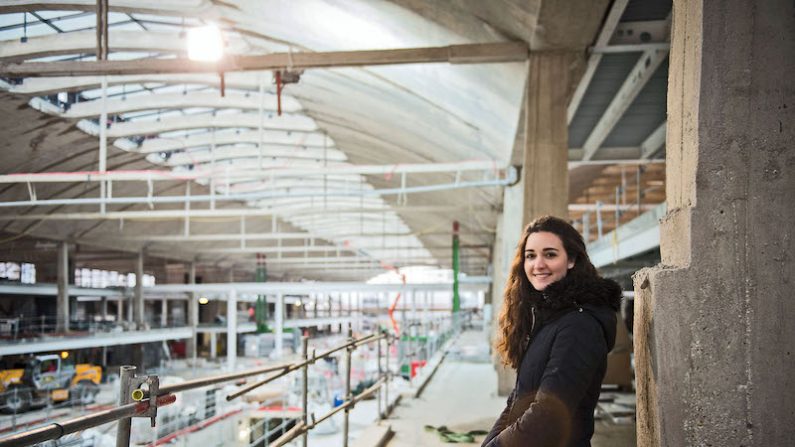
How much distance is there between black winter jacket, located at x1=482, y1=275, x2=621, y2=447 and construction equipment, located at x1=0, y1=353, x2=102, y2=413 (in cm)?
1252

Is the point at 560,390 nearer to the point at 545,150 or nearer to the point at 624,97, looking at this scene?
the point at 545,150

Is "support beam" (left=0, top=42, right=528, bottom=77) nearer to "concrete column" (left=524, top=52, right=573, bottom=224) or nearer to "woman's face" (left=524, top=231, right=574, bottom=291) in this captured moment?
"concrete column" (left=524, top=52, right=573, bottom=224)

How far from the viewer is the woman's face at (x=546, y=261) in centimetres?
217

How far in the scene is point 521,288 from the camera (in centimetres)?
234

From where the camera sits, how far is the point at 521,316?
232 cm

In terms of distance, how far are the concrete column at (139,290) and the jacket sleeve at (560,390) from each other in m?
29.5

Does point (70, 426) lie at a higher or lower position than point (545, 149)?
lower

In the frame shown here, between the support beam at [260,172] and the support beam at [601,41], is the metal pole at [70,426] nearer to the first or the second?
the support beam at [601,41]

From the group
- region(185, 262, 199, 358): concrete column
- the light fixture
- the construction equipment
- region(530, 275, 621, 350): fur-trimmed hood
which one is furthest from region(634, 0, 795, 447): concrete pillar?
region(185, 262, 199, 358): concrete column

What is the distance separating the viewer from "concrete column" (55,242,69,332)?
1670cm

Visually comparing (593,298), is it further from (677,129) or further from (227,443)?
(227,443)

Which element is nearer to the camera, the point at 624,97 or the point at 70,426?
A: the point at 70,426

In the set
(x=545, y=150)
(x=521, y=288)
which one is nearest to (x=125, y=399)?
(x=521, y=288)

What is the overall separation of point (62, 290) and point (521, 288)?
21.4 meters
